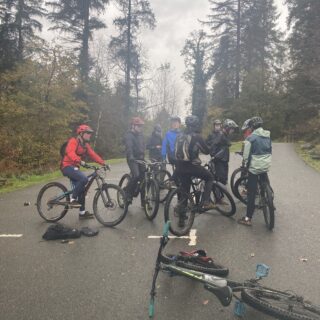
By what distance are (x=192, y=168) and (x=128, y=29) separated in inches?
1265

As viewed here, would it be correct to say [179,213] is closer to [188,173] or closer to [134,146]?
[188,173]

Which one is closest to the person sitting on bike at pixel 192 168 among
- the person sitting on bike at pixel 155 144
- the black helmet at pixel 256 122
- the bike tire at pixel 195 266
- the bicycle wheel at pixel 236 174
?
the black helmet at pixel 256 122

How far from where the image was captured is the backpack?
6.88 meters

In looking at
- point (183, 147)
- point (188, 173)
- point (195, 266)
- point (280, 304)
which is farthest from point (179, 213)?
point (280, 304)

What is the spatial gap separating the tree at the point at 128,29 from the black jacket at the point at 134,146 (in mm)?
28311

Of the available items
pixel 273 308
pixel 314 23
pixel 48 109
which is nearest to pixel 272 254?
pixel 273 308

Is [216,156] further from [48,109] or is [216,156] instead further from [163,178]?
[48,109]

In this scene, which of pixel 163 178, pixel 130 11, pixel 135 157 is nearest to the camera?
pixel 135 157

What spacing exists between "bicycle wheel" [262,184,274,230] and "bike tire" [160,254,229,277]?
226 cm

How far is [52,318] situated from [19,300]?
665 millimetres

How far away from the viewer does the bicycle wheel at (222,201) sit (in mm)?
7777

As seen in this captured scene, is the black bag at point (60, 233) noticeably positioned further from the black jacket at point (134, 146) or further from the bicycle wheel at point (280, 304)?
the bicycle wheel at point (280, 304)

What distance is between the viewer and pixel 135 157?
347 inches

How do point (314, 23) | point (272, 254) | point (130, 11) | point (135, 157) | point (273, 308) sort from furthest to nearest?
point (130, 11) → point (314, 23) → point (135, 157) → point (272, 254) → point (273, 308)
